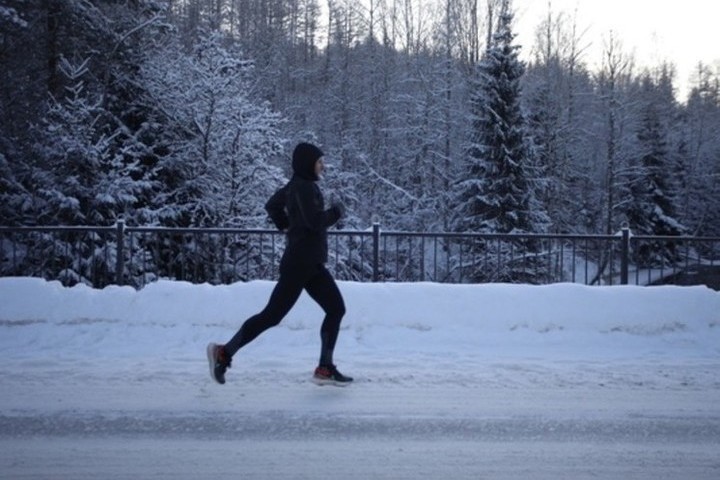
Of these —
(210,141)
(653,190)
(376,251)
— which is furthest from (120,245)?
(653,190)

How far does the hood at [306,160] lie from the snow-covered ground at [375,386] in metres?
1.68

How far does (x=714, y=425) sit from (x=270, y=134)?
58.1 feet

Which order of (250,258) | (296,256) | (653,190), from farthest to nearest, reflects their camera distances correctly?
(653,190)
(250,258)
(296,256)

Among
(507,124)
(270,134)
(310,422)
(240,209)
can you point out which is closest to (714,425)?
(310,422)

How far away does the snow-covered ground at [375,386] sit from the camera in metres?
3.54

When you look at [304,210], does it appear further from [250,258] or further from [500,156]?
[500,156]

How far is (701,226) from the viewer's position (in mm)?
39438

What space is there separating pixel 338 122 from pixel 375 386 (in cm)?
3129

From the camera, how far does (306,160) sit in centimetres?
491

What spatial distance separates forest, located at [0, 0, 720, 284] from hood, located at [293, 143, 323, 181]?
35.8 ft

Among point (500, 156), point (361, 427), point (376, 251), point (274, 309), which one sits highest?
point (500, 156)

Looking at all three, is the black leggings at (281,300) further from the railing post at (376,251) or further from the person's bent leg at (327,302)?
the railing post at (376,251)

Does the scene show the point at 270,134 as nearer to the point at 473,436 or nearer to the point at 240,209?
the point at 240,209

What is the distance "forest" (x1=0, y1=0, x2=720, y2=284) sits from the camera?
16.5 meters
